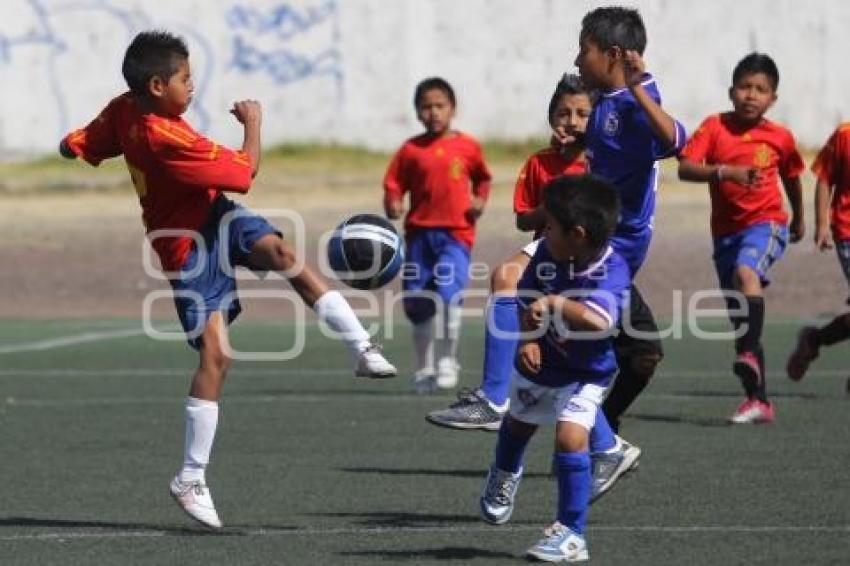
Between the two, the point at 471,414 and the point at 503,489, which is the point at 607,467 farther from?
the point at 471,414

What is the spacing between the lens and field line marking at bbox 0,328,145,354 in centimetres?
1739

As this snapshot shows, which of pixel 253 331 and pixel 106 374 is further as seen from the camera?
pixel 253 331

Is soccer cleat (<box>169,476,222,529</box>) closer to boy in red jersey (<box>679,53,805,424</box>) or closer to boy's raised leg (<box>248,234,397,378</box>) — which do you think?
boy's raised leg (<box>248,234,397,378</box>)

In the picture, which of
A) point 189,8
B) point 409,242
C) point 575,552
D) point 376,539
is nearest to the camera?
point 575,552

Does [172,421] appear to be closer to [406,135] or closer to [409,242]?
[409,242]

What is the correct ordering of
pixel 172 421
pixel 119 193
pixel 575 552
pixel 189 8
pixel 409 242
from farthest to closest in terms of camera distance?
pixel 189 8 < pixel 119 193 < pixel 409 242 < pixel 172 421 < pixel 575 552

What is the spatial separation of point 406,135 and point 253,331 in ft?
51.9

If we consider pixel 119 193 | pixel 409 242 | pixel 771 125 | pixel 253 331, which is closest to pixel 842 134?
pixel 771 125

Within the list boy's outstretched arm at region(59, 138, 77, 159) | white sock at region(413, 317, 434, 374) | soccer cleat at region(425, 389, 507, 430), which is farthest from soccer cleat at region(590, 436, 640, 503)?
white sock at region(413, 317, 434, 374)

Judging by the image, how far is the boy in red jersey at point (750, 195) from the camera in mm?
12784

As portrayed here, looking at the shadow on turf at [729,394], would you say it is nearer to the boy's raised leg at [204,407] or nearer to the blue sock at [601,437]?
the blue sock at [601,437]

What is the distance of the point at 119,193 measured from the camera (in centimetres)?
3184

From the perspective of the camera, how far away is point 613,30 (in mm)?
9289

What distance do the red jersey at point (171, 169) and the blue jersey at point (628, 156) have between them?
1.42m
